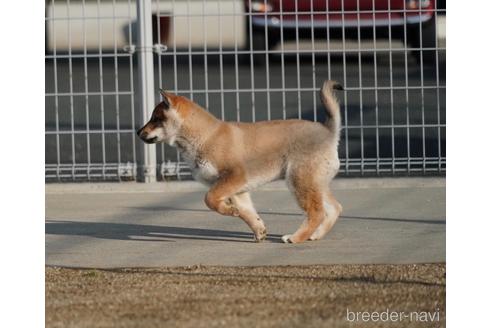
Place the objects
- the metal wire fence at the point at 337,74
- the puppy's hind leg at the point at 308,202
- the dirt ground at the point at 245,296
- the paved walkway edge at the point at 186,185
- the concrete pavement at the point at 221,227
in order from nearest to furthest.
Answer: the dirt ground at the point at 245,296, the concrete pavement at the point at 221,227, the puppy's hind leg at the point at 308,202, the paved walkway edge at the point at 186,185, the metal wire fence at the point at 337,74

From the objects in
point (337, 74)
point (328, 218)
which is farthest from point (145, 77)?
point (328, 218)

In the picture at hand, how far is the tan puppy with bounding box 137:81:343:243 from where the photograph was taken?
Answer: 790 cm

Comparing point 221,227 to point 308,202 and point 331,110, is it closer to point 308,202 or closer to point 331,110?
point 308,202

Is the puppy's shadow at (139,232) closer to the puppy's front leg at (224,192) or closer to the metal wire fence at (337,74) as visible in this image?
the puppy's front leg at (224,192)

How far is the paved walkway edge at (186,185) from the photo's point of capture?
1028 centimetres

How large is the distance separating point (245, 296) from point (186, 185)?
13.8 feet

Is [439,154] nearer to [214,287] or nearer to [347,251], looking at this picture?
[347,251]

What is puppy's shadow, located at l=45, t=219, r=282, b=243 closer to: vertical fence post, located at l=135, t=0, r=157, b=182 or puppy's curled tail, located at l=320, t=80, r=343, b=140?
puppy's curled tail, located at l=320, t=80, r=343, b=140

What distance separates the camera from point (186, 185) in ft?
34.1

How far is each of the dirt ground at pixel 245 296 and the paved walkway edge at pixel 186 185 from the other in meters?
3.19

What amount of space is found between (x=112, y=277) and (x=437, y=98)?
473cm

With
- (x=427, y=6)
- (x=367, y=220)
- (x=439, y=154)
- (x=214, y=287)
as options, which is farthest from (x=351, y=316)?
(x=427, y=6)

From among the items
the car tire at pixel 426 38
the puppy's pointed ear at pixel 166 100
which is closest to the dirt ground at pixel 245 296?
the puppy's pointed ear at pixel 166 100

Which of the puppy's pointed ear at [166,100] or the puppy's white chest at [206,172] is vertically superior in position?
the puppy's pointed ear at [166,100]
